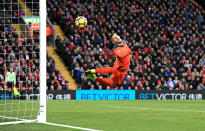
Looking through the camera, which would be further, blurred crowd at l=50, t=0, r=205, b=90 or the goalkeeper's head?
blurred crowd at l=50, t=0, r=205, b=90

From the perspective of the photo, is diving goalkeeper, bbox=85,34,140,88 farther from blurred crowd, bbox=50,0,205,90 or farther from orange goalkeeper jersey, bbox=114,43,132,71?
blurred crowd, bbox=50,0,205,90

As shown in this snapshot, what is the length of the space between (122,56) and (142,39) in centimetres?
1860

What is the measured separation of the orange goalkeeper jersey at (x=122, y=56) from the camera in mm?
10859

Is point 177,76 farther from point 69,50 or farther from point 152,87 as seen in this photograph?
point 69,50

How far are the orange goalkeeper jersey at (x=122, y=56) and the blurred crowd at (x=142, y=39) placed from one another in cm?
1256

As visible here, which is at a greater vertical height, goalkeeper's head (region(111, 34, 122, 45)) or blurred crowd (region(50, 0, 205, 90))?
blurred crowd (region(50, 0, 205, 90))

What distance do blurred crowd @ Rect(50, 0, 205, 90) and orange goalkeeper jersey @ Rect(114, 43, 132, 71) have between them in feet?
41.2

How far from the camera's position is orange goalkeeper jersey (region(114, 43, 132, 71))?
1086 centimetres

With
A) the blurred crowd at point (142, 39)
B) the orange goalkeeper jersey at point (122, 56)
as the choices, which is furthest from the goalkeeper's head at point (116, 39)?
the blurred crowd at point (142, 39)

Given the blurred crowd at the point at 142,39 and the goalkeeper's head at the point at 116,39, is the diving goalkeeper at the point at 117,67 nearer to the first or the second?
the goalkeeper's head at the point at 116,39

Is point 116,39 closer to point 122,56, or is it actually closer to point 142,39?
point 122,56

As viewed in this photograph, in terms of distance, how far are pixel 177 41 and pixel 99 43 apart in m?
6.71

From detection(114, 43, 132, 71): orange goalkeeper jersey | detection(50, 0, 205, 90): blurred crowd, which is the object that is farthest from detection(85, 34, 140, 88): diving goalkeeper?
detection(50, 0, 205, 90): blurred crowd

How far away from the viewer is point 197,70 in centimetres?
2788
